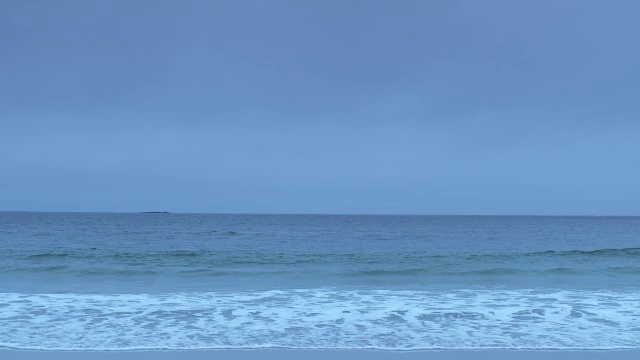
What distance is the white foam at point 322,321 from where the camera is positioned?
9.12m

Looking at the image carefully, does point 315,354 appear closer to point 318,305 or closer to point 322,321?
point 322,321

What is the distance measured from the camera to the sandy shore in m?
8.23

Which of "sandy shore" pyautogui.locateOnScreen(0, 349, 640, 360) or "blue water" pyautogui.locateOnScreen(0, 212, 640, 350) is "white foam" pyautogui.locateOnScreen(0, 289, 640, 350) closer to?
"blue water" pyautogui.locateOnScreen(0, 212, 640, 350)

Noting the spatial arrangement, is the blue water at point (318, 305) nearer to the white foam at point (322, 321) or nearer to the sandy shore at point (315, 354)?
the white foam at point (322, 321)

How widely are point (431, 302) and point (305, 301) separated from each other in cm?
299

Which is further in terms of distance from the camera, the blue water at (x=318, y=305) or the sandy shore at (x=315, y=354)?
the blue water at (x=318, y=305)

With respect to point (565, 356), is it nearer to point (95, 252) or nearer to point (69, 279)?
point (69, 279)

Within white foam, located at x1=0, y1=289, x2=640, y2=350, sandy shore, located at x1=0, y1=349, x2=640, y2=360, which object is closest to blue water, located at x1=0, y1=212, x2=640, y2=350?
white foam, located at x1=0, y1=289, x2=640, y2=350

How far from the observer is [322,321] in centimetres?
1083

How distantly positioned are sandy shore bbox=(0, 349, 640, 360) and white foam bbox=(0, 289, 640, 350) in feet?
0.96

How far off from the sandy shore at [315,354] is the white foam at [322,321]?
0.29 meters

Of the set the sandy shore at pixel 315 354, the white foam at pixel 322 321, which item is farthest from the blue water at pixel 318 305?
the sandy shore at pixel 315 354

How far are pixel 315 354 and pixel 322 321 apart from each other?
7.94 feet

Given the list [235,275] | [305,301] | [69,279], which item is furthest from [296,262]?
[305,301]
